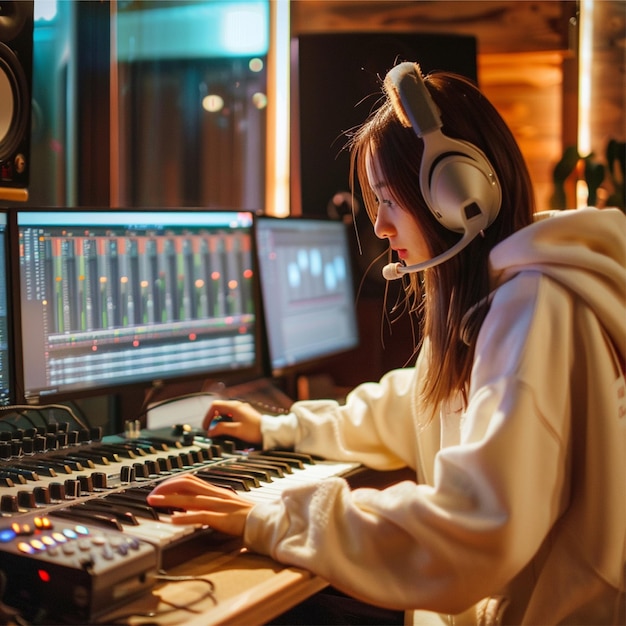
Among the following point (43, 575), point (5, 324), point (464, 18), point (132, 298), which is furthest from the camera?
point (464, 18)

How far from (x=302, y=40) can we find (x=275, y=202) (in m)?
0.95

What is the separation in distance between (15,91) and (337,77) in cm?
112

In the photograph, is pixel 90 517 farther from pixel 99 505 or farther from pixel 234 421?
pixel 234 421

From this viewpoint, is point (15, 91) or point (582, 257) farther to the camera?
point (15, 91)

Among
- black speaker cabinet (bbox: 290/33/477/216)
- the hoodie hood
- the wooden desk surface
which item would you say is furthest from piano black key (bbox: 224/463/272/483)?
black speaker cabinet (bbox: 290/33/477/216)

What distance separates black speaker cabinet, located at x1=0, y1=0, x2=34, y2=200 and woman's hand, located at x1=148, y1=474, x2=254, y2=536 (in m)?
0.66

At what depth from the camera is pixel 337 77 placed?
236 cm

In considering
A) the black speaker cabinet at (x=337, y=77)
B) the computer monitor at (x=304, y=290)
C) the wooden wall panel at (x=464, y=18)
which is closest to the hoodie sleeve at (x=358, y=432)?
the computer monitor at (x=304, y=290)

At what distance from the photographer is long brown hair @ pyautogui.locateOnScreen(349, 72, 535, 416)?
3.92ft

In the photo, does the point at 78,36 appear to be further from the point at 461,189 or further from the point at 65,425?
the point at 461,189

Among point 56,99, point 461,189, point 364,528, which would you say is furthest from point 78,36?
point 364,528

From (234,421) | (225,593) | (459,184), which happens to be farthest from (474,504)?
(234,421)

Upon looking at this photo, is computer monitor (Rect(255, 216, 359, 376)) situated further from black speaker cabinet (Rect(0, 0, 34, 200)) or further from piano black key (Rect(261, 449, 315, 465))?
black speaker cabinet (Rect(0, 0, 34, 200))

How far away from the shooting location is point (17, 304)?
1329 mm
